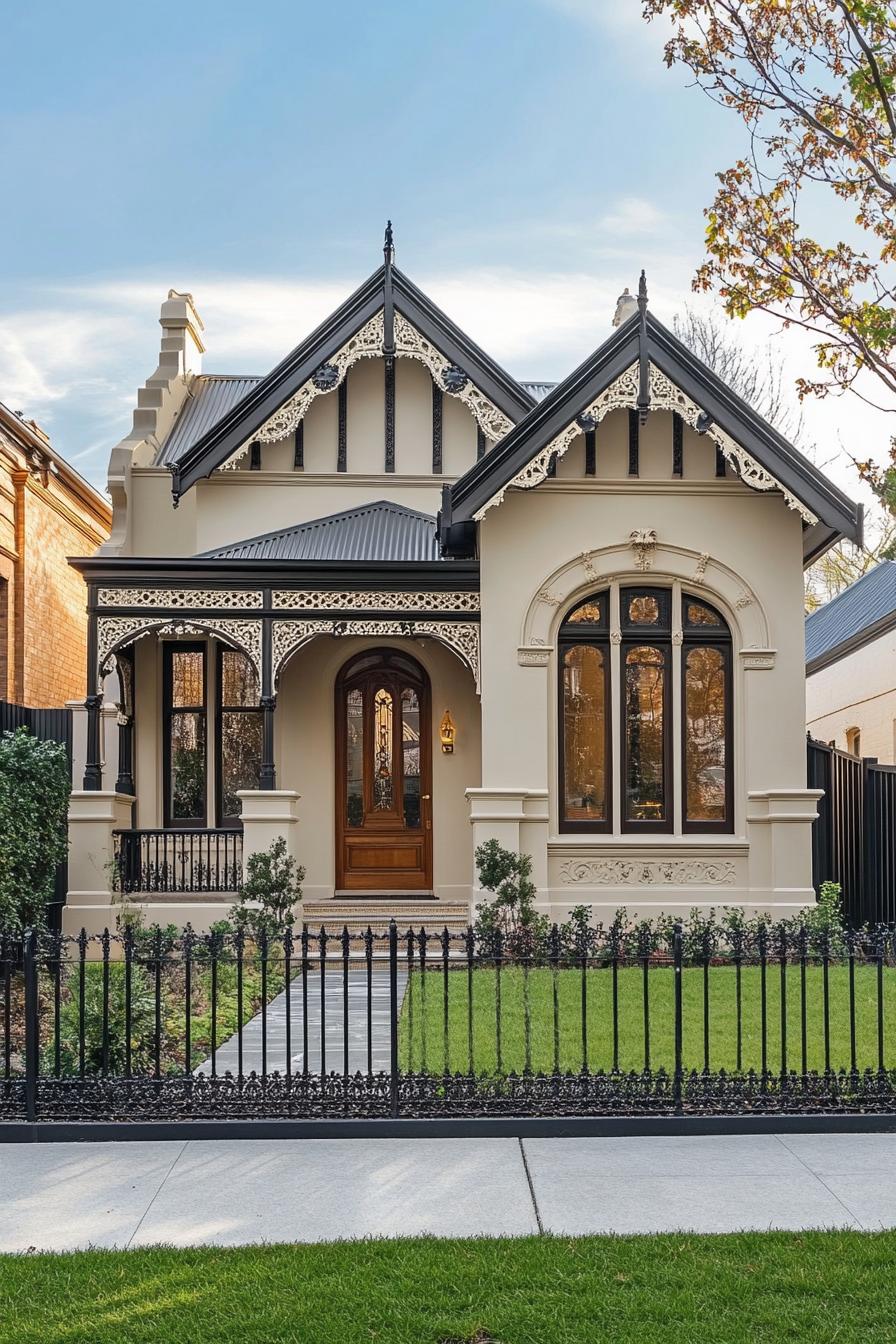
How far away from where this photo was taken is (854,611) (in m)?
27.4

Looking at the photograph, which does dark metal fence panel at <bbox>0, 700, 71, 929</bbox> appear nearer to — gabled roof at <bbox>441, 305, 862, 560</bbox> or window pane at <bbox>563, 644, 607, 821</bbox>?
gabled roof at <bbox>441, 305, 862, 560</bbox>

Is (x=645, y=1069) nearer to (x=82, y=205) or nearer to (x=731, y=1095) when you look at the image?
(x=731, y=1095)

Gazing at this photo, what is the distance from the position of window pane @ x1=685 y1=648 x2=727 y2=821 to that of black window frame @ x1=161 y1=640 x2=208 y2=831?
22.1 feet

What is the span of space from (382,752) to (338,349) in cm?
543

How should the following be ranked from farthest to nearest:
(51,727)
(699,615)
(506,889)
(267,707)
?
(51,727) → (267,707) → (699,615) → (506,889)

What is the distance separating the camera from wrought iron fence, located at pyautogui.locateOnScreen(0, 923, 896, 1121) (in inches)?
294

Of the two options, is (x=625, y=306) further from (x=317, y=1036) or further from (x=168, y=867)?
(x=317, y=1036)

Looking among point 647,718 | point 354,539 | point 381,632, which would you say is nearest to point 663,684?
point 647,718

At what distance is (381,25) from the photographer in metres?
13.2

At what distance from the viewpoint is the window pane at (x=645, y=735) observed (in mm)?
14766

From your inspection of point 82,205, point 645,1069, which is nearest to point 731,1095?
point 645,1069

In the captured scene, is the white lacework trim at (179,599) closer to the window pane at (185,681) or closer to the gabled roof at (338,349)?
the gabled roof at (338,349)

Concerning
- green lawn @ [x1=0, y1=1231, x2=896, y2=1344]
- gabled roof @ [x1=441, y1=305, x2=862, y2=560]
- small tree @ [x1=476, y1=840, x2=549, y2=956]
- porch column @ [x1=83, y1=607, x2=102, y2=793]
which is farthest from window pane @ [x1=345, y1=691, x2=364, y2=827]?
green lawn @ [x1=0, y1=1231, x2=896, y2=1344]

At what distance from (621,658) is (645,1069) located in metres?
7.75
